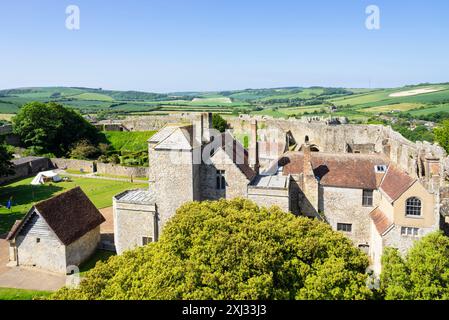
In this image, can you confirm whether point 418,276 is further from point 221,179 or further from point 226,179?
point 221,179

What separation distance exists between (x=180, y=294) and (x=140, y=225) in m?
13.7

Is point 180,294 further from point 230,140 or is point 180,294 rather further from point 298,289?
point 230,140

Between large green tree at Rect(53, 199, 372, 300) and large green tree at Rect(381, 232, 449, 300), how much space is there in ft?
3.28

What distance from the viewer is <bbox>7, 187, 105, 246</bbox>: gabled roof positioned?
954 inches

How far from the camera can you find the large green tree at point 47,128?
64625 millimetres

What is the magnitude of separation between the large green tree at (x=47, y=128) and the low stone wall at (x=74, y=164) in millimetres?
7228

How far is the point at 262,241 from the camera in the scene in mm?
14773

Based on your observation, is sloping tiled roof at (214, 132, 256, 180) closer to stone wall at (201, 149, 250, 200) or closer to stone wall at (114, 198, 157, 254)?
stone wall at (201, 149, 250, 200)

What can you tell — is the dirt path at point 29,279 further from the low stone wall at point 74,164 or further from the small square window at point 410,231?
the low stone wall at point 74,164

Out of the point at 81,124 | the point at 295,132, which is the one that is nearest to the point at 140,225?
the point at 295,132

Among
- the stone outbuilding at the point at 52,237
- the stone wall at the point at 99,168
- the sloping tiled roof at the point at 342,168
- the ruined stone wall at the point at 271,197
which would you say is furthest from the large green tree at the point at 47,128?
the ruined stone wall at the point at 271,197

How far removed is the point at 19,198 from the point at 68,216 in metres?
19.4
